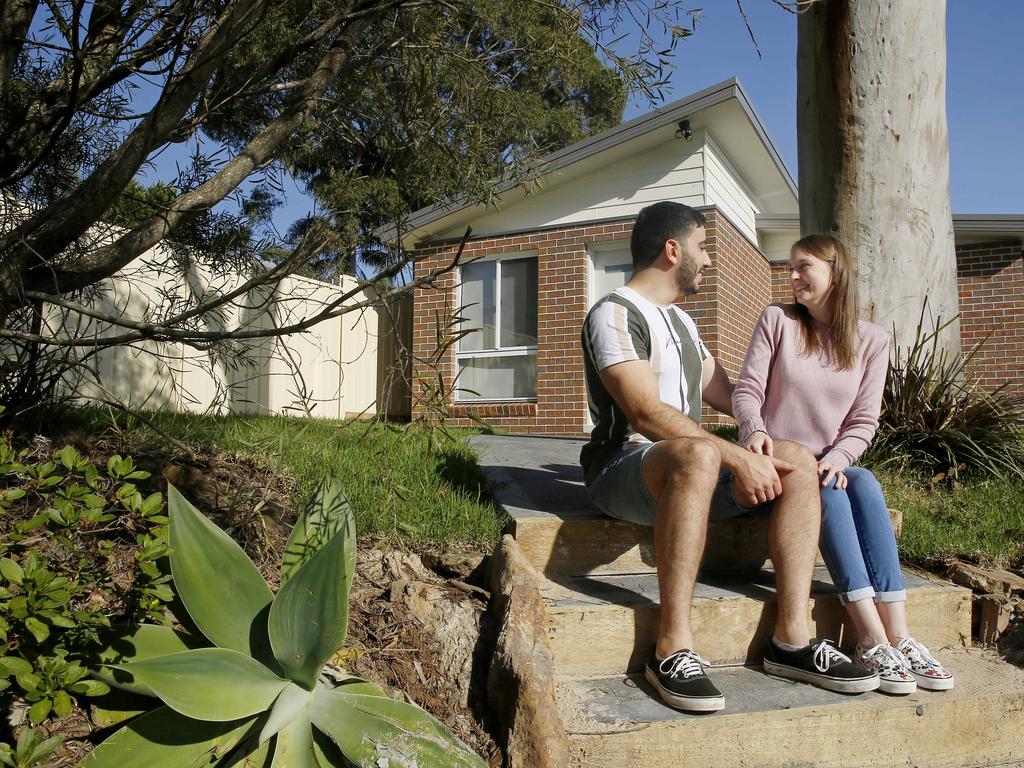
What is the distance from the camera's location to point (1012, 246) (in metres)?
10.3

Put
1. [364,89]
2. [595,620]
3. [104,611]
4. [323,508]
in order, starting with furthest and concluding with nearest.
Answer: [364,89]
[595,620]
[323,508]
[104,611]

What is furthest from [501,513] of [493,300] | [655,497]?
[493,300]

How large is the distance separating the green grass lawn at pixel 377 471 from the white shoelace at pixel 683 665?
1014 mm

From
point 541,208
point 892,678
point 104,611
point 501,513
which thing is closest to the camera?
point 104,611

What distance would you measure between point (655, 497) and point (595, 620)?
49 cm

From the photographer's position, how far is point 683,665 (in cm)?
252

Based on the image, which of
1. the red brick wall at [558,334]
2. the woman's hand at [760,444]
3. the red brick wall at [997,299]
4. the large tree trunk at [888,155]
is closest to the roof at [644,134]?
the red brick wall at [558,334]

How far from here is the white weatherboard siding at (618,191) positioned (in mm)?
9406

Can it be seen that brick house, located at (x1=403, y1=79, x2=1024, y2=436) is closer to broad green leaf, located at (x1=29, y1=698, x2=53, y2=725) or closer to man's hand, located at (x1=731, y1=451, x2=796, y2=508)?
man's hand, located at (x1=731, y1=451, x2=796, y2=508)

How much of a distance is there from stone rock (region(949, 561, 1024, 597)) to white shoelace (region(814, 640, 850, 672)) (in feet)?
3.20

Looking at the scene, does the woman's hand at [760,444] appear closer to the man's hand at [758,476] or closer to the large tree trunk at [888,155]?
the man's hand at [758,476]

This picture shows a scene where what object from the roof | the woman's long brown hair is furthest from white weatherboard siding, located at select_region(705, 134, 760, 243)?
the woman's long brown hair

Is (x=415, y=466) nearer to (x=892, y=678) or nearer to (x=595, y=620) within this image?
(x=595, y=620)

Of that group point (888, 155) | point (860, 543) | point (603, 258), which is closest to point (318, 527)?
point (860, 543)
